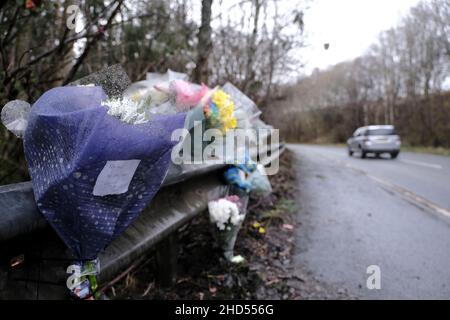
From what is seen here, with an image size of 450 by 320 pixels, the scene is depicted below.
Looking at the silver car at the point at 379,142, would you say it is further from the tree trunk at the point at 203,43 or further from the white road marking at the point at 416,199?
the tree trunk at the point at 203,43

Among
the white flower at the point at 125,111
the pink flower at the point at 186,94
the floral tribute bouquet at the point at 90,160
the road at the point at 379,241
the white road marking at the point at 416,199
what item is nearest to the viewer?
the floral tribute bouquet at the point at 90,160

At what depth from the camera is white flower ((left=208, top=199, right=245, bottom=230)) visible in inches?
106

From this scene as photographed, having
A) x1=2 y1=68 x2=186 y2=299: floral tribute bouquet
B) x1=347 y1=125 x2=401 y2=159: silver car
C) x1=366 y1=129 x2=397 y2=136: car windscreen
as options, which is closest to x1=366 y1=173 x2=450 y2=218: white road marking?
x1=2 y1=68 x2=186 y2=299: floral tribute bouquet

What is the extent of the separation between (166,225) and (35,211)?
98 cm

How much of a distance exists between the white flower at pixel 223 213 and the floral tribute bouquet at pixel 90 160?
1.42 metres

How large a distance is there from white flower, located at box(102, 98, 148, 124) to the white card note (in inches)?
7.1

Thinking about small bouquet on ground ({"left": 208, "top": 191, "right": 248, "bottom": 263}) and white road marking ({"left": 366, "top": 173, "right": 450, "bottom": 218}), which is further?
white road marking ({"left": 366, "top": 173, "right": 450, "bottom": 218})

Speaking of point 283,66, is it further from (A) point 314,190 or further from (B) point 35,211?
(B) point 35,211

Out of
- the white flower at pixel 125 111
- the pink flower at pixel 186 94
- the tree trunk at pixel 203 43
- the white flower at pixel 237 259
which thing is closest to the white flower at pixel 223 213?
the white flower at pixel 237 259

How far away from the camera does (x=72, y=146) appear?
112cm

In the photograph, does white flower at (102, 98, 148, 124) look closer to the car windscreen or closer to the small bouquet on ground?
the small bouquet on ground

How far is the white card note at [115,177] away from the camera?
43.8 inches

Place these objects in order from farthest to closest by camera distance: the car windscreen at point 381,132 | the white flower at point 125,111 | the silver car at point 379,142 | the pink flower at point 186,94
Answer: the car windscreen at point 381,132 < the silver car at point 379,142 < the pink flower at point 186,94 < the white flower at point 125,111
